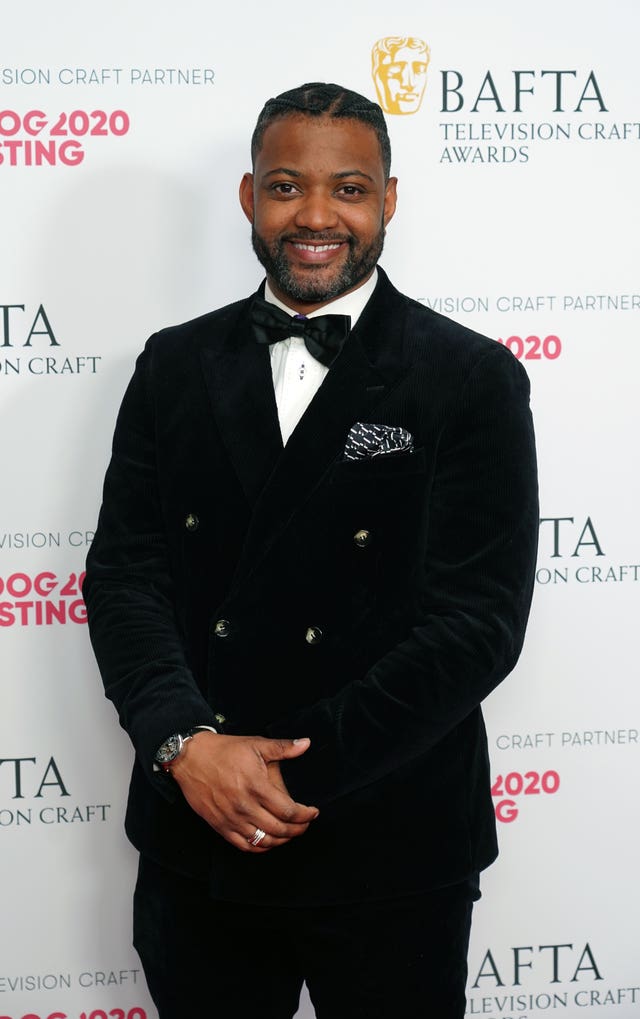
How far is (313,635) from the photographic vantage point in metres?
1.63

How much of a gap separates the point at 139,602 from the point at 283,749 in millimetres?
343

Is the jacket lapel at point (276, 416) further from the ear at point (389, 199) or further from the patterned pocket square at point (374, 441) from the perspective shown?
the ear at point (389, 199)

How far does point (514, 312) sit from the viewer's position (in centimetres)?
237

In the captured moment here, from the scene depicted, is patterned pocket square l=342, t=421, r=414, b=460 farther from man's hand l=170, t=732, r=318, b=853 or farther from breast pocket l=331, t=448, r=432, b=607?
man's hand l=170, t=732, r=318, b=853

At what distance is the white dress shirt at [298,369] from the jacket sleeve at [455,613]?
0.24 metres

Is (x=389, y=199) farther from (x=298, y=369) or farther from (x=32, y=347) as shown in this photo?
(x=32, y=347)

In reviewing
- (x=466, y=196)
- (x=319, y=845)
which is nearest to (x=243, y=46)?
(x=466, y=196)

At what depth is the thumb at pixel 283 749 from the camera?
1.54 meters

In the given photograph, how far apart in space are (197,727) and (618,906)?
1.37m

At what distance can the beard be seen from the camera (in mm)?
1719

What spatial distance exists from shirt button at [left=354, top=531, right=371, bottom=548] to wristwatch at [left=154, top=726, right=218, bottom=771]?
1.10 ft

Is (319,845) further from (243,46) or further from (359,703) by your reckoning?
(243,46)

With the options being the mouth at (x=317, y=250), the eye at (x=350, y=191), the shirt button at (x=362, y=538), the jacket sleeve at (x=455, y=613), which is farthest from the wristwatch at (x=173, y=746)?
the eye at (x=350, y=191)

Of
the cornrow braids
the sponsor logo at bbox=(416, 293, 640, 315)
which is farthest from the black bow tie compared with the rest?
the sponsor logo at bbox=(416, 293, 640, 315)
